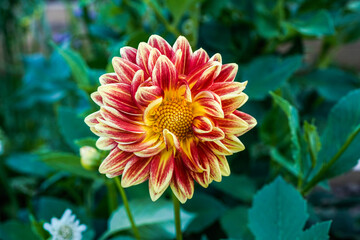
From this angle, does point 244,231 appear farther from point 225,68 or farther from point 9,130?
point 9,130

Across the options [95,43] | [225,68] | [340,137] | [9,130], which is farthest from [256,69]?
[9,130]

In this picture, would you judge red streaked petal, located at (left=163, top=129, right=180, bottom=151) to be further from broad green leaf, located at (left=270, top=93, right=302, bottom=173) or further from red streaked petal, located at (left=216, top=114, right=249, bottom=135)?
broad green leaf, located at (left=270, top=93, right=302, bottom=173)

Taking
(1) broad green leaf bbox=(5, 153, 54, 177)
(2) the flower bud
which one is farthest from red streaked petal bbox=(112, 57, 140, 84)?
(1) broad green leaf bbox=(5, 153, 54, 177)

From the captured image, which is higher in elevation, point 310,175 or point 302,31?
point 302,31

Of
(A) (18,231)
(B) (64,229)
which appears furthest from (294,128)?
(A) (18,231)

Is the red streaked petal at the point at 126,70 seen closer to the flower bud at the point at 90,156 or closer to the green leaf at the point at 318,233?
the flower bud at the point at 90,156

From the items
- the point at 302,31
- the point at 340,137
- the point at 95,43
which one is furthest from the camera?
the point at 95,43

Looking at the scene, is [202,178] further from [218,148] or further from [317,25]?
[317,25]
